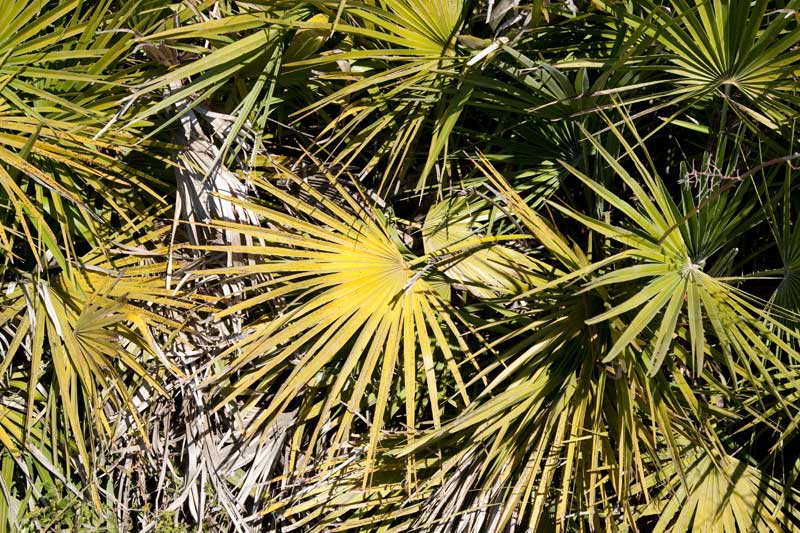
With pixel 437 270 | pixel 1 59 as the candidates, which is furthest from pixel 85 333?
pixel 437 270

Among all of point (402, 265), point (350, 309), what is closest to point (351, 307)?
point (350, 309)

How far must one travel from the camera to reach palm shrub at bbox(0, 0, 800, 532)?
1.50 m

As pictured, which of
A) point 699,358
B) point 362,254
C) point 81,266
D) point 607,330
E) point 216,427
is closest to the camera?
point 699,358

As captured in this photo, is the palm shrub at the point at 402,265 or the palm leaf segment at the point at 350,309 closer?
the palm shrub at the point at 402,265

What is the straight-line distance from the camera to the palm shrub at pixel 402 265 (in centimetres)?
150

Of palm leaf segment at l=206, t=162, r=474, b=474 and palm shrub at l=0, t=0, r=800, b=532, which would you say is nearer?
palm shrub at l=0, t=0, r=800, b=532

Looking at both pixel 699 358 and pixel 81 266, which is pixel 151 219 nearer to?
pixel 81 266

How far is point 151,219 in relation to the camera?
1.93 meters

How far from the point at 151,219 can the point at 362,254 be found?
607mm

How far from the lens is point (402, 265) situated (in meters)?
1.69

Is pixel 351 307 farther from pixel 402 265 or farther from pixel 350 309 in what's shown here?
pixel 402 265

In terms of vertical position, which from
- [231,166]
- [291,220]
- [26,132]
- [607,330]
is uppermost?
[26,132]

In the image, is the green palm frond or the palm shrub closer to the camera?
the palm shrub

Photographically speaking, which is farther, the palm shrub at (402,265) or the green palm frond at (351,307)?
the green palm frond at (351,307)
